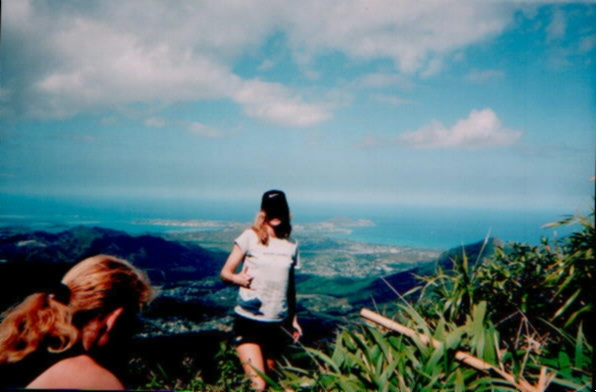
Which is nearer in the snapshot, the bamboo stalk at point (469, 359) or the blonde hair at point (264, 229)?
the bamboo stalk at point (469, 359)

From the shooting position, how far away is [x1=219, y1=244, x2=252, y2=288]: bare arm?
241cm

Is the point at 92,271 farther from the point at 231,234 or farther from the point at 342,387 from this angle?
the point at 231,234

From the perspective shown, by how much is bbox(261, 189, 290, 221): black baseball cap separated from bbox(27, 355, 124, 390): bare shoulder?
1.57m

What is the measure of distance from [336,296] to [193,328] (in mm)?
28414

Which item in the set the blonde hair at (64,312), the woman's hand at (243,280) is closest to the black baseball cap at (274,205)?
the woman's hand at (243,280)

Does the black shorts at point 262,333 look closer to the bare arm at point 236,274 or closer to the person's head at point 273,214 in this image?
the bare arm at point 236,274

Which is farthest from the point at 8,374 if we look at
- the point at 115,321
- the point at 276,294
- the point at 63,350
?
the point at 276,294

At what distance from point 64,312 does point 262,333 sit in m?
1.47

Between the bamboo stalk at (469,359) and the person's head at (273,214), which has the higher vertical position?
the person's head at (273,214)

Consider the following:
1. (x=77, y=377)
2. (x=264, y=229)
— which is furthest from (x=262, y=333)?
(x=77, y=377)

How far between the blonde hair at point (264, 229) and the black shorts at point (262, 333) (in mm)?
611

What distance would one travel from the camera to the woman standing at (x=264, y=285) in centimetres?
241

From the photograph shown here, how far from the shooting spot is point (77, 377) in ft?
3.44

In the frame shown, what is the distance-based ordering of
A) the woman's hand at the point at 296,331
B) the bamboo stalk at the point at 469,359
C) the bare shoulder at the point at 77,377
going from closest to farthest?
the bare shoulder at the point at 77,377 → the bamboo stalk at the point at 469,359 → the woman's hand at the point at 296,331
